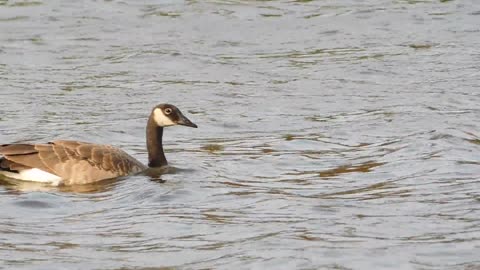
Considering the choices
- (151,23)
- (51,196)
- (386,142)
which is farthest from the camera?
(151,23)

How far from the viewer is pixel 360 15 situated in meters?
26.7

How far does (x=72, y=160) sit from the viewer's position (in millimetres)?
16125

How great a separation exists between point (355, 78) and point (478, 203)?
8.40m

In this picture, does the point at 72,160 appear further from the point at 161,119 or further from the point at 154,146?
the point at 161,119

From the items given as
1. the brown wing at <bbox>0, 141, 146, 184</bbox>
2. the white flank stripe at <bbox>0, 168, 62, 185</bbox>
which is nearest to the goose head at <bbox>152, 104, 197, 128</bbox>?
the brown wing at <bbox>0, 141, 146, 184</bbox>

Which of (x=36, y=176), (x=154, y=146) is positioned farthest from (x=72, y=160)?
(x=154, y=146)

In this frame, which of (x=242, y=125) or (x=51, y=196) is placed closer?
(x=51, y=196)

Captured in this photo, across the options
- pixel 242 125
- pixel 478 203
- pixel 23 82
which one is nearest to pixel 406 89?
pixel 242 125

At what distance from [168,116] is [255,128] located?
7.35 ft

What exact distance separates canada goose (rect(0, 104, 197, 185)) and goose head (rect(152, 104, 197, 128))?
0.65m

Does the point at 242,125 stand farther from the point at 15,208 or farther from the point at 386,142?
the point at 15,208

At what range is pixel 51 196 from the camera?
49.2 feet

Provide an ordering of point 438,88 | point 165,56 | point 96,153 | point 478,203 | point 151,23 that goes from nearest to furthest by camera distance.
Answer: point 478,203, point 96,153, point 438,88, point 165,56, point 151,23

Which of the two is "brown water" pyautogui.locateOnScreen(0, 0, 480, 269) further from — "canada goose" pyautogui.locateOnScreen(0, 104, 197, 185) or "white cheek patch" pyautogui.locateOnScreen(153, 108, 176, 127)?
"white cheek patch" pyautogui.locateOnScreen(153, 108, 176, 127)
